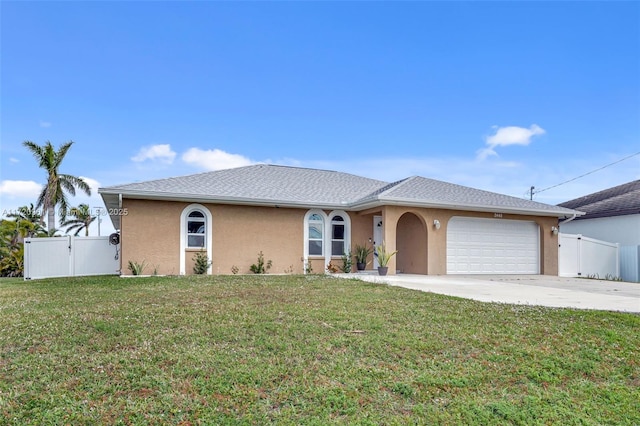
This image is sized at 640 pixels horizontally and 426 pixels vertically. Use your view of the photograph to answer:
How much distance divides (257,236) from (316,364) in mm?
11506

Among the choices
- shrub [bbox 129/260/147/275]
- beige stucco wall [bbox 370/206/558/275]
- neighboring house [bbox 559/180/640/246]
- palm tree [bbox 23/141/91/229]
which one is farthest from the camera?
palm tree [bbox 23/141/91/229]

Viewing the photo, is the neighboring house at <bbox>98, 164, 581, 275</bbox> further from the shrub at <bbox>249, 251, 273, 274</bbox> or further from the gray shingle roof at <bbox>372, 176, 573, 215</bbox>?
the shrub at <bbox>249, 251, 273, 274</bbox>

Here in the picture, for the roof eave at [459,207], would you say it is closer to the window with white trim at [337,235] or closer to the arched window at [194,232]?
the window with white trim at [337,235]

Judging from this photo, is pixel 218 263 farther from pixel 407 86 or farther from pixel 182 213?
pixel 407 86

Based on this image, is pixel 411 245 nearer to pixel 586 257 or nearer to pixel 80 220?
pixel 586 257

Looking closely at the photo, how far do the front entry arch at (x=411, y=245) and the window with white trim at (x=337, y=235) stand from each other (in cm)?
266

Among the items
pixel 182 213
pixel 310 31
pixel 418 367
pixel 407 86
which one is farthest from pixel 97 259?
pixel 418 367

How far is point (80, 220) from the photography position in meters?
43.6

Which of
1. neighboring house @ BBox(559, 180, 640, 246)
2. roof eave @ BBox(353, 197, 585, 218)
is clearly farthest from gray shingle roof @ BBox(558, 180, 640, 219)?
roof eave @ BBox(353, 197, 585, 218)

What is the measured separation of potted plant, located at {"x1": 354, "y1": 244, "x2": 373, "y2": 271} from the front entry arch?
1647 millimetres

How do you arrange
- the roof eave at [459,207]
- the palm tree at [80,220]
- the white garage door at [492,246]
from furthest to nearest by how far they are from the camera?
the palm tree at [80,220] → the white garage door at [492,246] → the roof eave at [459,207]

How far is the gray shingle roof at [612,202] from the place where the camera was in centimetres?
2142

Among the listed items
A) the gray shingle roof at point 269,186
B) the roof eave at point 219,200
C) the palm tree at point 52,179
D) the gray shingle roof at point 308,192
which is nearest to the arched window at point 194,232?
the roof eave at point 219,200

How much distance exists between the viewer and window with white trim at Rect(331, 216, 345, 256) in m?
17.2
